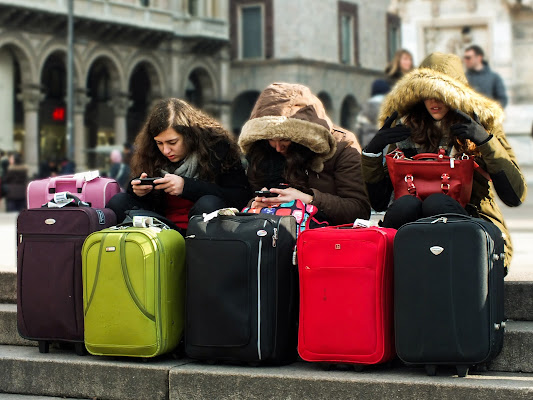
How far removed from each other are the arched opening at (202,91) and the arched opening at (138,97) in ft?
5.77

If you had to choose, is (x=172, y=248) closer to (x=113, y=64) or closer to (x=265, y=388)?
(x=265, y=388)

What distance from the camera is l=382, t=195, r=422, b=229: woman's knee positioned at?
15.2ft

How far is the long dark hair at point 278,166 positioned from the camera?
5.32 m

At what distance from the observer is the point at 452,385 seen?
4.21 meters

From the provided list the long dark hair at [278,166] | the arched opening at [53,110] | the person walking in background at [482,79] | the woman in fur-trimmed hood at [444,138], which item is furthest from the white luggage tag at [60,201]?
the arched opening at [53,110]

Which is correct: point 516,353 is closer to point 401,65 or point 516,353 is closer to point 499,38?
point 401,65

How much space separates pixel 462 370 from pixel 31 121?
28.7 metres

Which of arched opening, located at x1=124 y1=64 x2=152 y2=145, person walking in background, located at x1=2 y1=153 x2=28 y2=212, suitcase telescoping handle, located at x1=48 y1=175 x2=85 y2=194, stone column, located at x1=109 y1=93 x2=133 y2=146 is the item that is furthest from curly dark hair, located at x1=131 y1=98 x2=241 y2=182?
arched opening, located at x1=124 y1=64 x2=152 y2=145

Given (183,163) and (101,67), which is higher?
(101,67)

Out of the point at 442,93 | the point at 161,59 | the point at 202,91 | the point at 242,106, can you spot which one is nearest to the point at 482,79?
the point at 442,93

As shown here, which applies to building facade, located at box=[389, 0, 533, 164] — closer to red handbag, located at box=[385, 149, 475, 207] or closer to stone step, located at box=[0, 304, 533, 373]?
red handbag, located at box=[385, 149, 475, 207]

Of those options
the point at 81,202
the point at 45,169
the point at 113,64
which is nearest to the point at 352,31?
the point at 113,64

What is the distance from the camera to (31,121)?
31.8 meters

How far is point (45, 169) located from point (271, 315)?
25.7 metres
